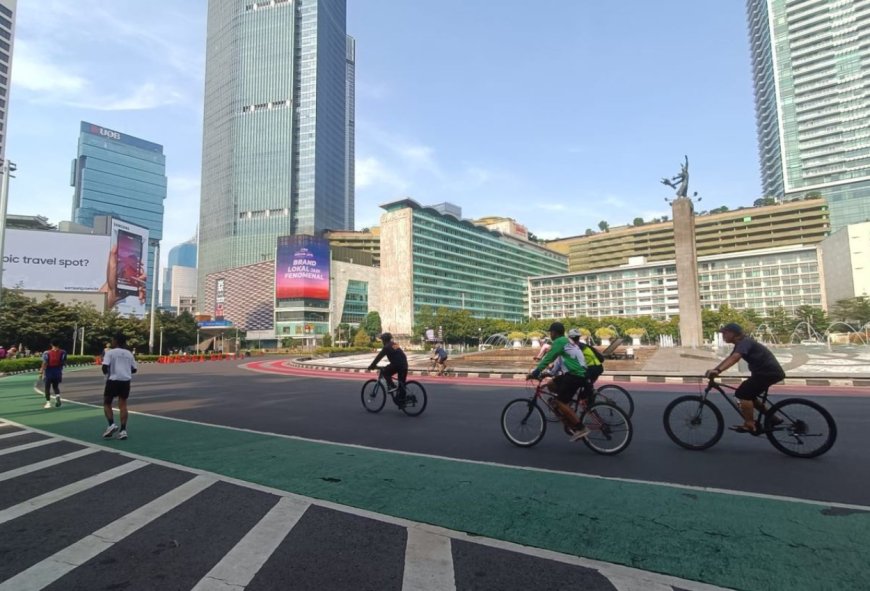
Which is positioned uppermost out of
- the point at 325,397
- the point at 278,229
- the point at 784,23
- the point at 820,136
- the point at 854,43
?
the point at 784,23

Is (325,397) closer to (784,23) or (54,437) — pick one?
(54,437)

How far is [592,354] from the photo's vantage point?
26.1ft

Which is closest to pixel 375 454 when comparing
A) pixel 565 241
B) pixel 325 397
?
pixel 325 397

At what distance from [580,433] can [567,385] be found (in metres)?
0.69

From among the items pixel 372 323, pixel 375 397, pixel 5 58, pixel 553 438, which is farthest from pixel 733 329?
pixel 5 58

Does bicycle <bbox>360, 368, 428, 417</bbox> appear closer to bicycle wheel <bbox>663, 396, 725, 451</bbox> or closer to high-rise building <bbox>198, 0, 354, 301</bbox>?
bicycle wheel <bbox>663, 396, 725, 451</bbox>

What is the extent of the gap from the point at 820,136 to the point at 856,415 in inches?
6112

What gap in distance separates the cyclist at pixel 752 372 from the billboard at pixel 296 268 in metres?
108

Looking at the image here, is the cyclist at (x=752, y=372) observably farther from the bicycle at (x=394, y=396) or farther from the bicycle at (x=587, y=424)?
the bicycle at (x=394, y=396)

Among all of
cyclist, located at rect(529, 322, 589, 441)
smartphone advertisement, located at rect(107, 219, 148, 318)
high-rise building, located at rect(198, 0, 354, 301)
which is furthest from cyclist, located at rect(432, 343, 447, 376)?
high-rise building, located at rect(198, 0, 354, 301)

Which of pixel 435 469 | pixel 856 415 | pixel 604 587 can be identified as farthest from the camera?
pixel 856 415

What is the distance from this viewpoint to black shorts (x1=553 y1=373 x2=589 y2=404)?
638 centimetres

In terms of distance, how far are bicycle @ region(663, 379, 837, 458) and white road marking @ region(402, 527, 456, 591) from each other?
4583 millimetres

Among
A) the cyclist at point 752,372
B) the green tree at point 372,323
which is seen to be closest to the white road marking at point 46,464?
the cyclist at point 752,372
